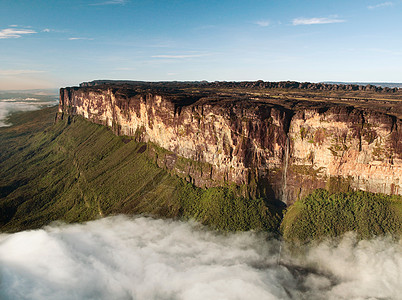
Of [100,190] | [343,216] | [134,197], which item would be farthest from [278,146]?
[100,190]

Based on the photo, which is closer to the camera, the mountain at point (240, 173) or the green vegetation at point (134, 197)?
the mountain at point (240, 173)

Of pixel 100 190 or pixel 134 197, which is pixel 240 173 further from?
pixel 100 190

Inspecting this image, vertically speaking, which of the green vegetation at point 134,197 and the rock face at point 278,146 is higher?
the rock face at point 278,146

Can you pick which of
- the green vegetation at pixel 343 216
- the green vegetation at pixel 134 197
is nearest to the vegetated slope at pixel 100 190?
the green vegetation at pixel 134 197

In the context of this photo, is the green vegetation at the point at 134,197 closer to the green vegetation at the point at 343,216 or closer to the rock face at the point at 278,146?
the green vegetation at the point at 343,216

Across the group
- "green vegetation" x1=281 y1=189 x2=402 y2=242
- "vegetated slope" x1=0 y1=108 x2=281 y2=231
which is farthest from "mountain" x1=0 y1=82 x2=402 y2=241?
"vegetated slope" x1=0 y1=108 x2=281 y2=231

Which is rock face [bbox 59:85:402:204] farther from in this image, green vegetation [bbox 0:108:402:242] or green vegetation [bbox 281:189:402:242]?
green vegetation [bbox 281:189:402:242]
